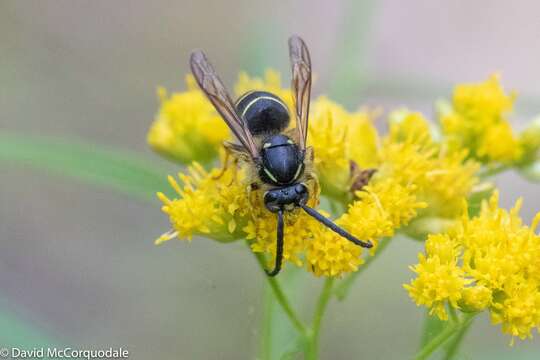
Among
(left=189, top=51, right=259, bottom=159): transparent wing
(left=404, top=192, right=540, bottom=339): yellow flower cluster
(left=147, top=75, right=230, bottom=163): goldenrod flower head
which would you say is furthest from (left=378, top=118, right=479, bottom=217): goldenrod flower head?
(left=147, top=75, right=230, bottom=163): goldenrod flower head

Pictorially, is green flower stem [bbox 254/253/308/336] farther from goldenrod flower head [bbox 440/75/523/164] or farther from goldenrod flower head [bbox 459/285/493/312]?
goldenrod flower head [bbox 440/75/523/164]

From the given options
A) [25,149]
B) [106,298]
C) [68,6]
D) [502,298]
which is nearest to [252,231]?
[502,298]

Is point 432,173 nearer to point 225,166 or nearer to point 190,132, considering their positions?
point 225,166

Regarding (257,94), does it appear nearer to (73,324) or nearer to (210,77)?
(210,77)

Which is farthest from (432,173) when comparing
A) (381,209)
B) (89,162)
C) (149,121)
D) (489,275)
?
(149,121)

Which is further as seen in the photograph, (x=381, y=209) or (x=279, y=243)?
(x=381, y=209)
